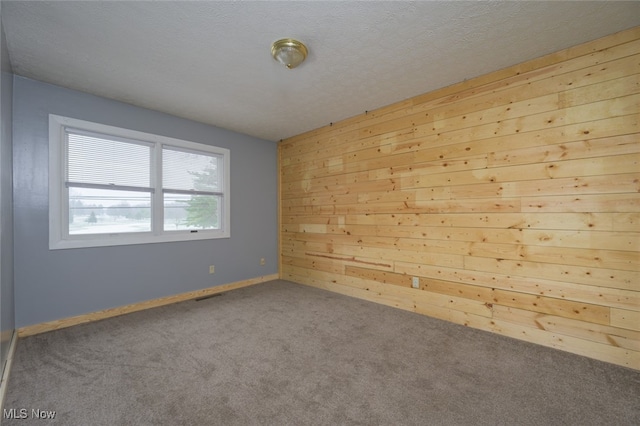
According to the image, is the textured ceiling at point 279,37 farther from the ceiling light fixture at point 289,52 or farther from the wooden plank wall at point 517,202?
the wooden plank wall at point 517,202

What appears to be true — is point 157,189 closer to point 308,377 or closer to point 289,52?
point 289,52

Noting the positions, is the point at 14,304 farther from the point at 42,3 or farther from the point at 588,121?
the point at 588,121

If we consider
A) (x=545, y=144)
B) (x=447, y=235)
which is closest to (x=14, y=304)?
(x=447, y=235)

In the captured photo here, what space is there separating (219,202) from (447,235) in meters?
3.28

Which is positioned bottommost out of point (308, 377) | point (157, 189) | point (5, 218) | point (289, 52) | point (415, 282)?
point (308, 377)

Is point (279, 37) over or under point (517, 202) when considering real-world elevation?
over

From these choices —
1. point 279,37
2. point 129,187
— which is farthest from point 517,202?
point 129,187

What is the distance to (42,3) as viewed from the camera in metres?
1.67

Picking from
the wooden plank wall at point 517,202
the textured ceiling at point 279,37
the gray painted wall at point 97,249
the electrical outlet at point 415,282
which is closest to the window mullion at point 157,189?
the gray painted wall at point 97,249

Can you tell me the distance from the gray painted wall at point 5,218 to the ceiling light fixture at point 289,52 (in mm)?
1929

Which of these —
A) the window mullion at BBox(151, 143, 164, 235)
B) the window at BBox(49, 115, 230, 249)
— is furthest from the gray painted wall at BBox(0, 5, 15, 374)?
the window mullion at BBox(151, 143, 164, 235)

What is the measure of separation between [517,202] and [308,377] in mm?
2346

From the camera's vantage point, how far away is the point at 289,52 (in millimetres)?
2098

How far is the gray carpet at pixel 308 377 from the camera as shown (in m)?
1.50
